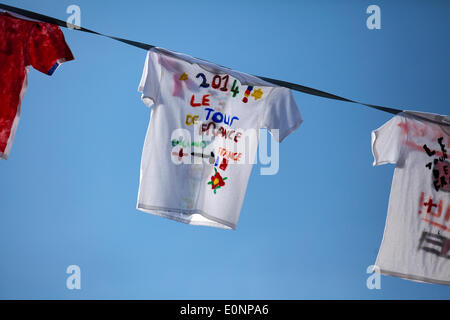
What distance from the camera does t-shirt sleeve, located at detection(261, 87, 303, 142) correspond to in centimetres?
409

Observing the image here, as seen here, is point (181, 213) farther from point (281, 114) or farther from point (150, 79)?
point (281, 114)

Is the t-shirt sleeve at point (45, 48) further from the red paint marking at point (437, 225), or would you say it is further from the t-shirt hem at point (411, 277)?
the red paint marking at point (437, 225)

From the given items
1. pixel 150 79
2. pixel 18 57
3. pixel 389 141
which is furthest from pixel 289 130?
pixel 18 57

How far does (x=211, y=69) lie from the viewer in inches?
150

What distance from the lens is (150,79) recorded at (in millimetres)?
3588

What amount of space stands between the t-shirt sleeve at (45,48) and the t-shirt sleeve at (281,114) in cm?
164

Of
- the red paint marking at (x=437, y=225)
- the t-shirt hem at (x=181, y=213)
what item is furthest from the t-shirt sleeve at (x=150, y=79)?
the red paint marking at (x=437, y=225)

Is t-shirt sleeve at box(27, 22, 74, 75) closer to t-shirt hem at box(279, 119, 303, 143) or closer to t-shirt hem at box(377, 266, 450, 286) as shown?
t-shirt hem at box(279, 119, 303, 143)

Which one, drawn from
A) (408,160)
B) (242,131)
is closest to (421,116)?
(408,160)

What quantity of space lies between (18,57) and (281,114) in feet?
6.65

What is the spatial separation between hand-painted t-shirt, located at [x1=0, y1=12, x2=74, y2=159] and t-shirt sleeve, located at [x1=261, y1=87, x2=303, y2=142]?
1.63 meters

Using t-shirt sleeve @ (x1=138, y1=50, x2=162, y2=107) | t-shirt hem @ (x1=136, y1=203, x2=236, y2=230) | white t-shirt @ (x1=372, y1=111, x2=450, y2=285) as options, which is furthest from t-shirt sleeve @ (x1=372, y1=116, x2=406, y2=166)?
t-shirt sleeve @ (x1=138, y1=50, x2=162, y2=107)

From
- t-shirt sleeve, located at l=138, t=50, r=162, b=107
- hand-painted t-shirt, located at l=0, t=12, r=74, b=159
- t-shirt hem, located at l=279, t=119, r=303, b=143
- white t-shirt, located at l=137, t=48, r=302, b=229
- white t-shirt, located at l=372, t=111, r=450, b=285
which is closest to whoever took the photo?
hand-painted t-shirt, located at l=0, t=12, r=74, b=159

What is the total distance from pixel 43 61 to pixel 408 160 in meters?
3.01
